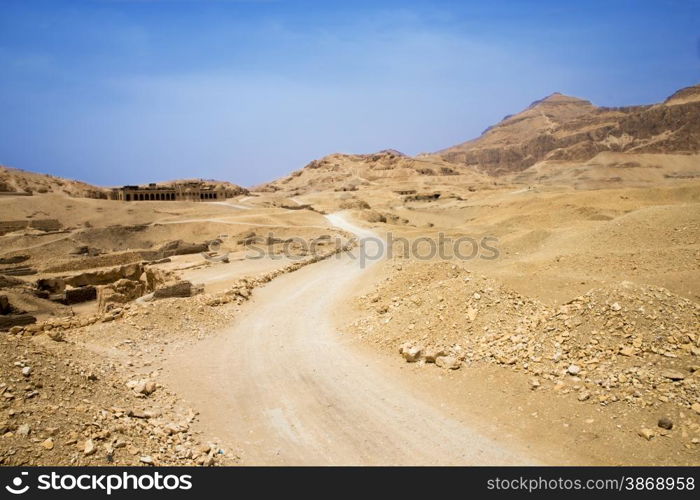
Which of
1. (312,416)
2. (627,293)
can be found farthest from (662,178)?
(312,416)

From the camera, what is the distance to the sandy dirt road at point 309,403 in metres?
6.20

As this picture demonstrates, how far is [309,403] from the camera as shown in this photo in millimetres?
7648

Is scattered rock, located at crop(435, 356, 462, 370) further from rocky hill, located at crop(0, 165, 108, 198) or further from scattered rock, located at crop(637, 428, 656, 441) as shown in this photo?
rocky hill, located at crop(0, 165, 108, 198)

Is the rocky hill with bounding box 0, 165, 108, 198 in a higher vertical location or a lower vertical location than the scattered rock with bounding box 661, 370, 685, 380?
higher

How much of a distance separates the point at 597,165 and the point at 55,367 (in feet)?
265

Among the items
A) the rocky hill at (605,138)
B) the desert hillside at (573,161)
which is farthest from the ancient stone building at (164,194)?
the rocky hill at (605,138)

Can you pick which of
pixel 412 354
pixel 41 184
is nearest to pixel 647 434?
pixel 412 354

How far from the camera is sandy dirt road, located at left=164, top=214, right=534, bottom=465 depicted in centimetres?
620

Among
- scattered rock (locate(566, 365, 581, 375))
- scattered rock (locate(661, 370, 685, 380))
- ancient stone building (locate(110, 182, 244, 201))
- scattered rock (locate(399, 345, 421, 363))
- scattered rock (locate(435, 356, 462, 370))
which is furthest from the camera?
ancient stone building (locate(110, 182, 244, 201))

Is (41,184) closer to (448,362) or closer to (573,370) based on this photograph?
(448,362)

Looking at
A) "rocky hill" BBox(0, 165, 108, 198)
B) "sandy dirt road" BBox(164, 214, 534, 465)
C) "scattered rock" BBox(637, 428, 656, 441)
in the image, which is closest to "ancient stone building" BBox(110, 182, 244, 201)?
"rocky hill" BBox(0, 165, 108, 198)

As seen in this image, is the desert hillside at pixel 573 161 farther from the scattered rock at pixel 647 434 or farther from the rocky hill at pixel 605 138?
the scattered rock at pixel 647 434
